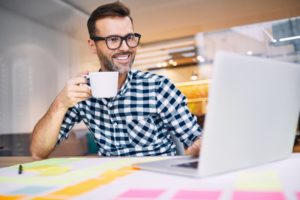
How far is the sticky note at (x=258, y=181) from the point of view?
1.89 feet

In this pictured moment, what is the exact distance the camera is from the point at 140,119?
1.47m

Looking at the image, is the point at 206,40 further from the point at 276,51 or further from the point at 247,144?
the point at 247,144

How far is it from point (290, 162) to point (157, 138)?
2.44 ft

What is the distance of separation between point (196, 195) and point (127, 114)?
0.95 metres

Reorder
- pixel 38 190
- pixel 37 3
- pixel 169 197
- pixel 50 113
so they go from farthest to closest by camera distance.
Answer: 1. pixel 37 3
2. pixel 50 113
3. pixel 38 190
4. pixel 169 197

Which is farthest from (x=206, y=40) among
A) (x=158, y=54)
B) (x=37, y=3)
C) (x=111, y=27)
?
(x=111, y=27)

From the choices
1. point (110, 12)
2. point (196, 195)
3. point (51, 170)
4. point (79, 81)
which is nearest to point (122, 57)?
point (110, 12)

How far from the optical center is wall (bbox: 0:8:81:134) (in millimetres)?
4309

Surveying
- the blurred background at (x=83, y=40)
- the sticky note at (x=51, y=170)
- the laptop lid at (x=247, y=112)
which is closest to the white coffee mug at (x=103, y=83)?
the sticky note at (x=51, y=170)

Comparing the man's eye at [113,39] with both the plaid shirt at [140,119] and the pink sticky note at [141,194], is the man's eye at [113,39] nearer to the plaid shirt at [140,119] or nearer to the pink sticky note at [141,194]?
the plaid shirt at [140,119]

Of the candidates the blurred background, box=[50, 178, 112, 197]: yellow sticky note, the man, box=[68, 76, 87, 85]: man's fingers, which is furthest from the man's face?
the blurred background

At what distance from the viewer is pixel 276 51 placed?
621 cm

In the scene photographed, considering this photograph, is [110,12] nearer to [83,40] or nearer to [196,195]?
[196,195]

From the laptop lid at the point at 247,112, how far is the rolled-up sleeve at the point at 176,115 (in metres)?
0.65
